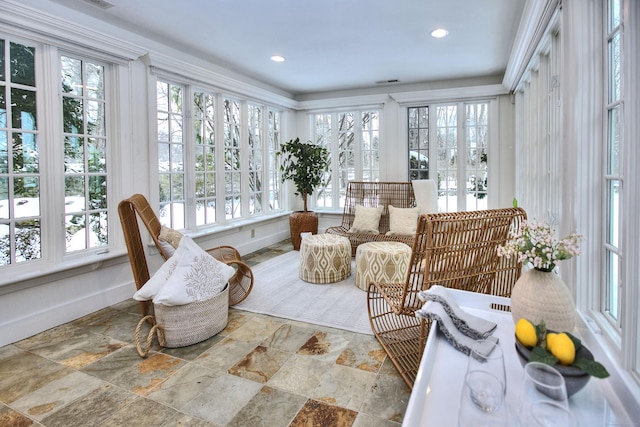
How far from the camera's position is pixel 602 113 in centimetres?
155

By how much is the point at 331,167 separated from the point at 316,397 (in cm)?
478

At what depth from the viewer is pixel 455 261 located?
6.26 ft

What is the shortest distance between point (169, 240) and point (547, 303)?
248 centimetres

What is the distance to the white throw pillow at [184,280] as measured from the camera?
2375mm

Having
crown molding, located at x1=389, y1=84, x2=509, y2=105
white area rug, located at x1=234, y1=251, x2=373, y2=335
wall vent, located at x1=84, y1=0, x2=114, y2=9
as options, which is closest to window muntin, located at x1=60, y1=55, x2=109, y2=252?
wall vent, located at x1=84, y1=0, x2=114, y2=9

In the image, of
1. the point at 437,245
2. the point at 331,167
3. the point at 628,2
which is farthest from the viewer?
the point at 331,167

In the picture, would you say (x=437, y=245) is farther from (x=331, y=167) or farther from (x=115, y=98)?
(x=331, y=167)

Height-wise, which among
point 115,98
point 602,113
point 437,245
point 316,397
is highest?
point 115,98

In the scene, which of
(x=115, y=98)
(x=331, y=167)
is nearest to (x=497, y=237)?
(x=115, y=98)

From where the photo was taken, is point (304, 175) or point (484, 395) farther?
point (304, 175)

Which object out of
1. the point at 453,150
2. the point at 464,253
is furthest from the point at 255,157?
the point at 464,253

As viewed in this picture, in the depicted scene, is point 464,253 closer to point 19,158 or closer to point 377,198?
point 19,158

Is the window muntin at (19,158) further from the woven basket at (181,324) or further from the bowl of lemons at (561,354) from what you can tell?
the bowl of lemons at (561,354)

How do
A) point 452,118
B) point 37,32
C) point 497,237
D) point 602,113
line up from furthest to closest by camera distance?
point 452,118 → point 37,32 → point 497,237 → point 602,113
